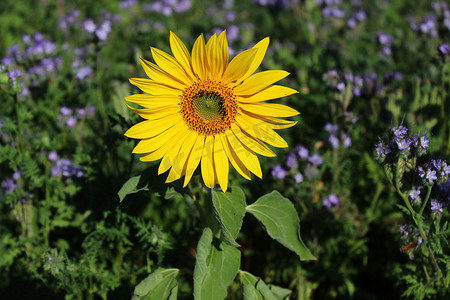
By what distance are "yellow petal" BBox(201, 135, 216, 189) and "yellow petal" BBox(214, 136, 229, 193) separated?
3cm

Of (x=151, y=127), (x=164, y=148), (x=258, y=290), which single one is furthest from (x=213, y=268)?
(x=151, y=127)

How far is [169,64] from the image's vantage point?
252 centimetres

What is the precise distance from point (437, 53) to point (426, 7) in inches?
172

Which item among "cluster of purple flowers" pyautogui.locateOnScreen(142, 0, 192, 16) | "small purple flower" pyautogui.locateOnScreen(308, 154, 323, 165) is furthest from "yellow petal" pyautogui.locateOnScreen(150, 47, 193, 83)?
"cluster of purple flowers" pyautogui.locateOnScreen(142, 0, 192, 16)

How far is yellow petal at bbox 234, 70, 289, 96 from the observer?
2.39 m

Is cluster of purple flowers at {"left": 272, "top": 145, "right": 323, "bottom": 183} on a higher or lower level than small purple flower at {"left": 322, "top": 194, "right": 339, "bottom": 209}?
higher

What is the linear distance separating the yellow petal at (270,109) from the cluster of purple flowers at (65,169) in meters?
1.83

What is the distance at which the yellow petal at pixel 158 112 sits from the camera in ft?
8.26

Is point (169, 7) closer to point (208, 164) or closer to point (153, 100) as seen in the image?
point (153, 100)

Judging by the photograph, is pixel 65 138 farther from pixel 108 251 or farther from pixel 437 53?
pixel 437 53

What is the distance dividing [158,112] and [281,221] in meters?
1.08

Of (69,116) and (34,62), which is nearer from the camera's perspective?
(69,116)

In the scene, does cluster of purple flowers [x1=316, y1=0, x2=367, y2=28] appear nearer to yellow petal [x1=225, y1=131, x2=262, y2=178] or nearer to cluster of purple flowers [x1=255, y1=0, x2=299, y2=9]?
cluster of purple flowers [x1=255, y1=0, x2=299, y2=9]

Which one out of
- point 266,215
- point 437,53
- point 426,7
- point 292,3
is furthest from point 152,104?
point 426,7
